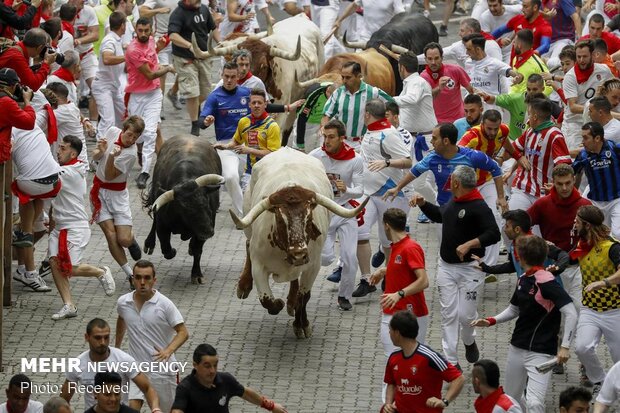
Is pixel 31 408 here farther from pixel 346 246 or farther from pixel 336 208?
pixel 346 246

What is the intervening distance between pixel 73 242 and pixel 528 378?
5339 mm

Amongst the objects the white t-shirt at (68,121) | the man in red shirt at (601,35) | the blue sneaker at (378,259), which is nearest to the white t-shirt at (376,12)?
the man in red shirt at (601,35)

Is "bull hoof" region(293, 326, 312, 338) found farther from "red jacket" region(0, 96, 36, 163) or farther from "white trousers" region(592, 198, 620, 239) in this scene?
"red jacket" region(0, 96, 36, 163)

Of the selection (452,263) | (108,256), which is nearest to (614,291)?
(452,263)

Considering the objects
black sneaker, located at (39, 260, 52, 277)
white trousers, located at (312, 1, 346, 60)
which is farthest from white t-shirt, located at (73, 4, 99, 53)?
black sneaker, located at (39, 260, 52, 277)

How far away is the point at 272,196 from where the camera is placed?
45.5ft

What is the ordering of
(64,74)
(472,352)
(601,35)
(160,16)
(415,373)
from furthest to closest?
(160,16) < (601,35) < (64,74) < (472,352) < (415,373)

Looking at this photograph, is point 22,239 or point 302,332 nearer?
point 302,332

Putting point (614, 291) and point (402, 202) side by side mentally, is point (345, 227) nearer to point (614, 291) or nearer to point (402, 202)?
point (402, 202)

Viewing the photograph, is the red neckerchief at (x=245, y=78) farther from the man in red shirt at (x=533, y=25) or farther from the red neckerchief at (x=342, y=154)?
the man in red shirt at (x=533, y=25)

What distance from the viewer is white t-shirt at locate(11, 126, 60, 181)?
15.2 meters

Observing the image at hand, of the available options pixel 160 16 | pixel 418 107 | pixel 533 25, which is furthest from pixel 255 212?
pixel 160 16

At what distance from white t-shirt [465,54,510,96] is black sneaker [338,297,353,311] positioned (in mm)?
4292

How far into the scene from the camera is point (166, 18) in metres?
23.1
